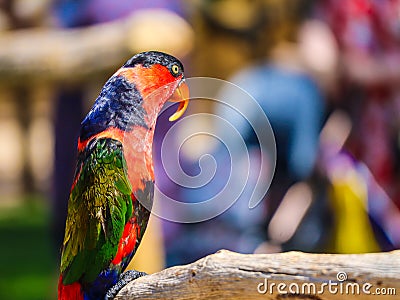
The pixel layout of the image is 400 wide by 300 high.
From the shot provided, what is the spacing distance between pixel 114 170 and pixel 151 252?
5.15 ft

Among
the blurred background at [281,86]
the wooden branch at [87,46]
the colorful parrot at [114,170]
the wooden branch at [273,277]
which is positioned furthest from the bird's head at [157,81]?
the wooden branch at [87,46]

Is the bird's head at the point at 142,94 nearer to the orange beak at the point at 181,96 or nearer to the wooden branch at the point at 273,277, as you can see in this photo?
the orange beak at the point at 181,96

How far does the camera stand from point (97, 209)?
0.88 metres

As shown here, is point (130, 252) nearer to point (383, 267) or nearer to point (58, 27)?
point (383, 267)

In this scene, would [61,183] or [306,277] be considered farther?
[61,183]

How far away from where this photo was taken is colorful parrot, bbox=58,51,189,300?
876 mm

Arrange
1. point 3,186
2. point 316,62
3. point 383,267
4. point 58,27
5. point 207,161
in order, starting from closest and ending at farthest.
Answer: point 383,267, point 207,161, point 316,62, point 58,27, point 3,186

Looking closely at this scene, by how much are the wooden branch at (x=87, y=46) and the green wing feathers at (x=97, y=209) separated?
1.48 meters

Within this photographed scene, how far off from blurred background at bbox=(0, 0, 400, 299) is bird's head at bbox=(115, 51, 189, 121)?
100cm

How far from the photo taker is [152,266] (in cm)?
242

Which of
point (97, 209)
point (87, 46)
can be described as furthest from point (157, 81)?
point (87, 46)

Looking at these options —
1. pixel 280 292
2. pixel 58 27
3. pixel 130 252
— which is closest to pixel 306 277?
pixel 280 292

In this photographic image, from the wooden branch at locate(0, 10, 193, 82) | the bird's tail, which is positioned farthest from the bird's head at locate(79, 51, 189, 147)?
the wooden branch at locate(0, 10, 193, 82)

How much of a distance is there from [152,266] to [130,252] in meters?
1.53
